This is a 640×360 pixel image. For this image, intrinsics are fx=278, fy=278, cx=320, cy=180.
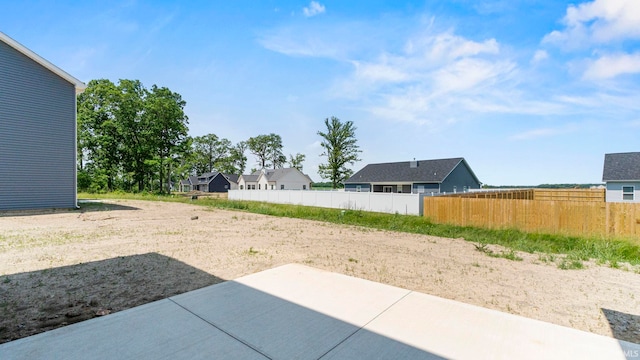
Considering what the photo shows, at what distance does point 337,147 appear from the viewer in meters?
36.3

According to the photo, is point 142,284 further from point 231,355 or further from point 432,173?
point 432,173

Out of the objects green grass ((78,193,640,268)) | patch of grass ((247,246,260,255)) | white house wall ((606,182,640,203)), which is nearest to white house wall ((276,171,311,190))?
green grass ((78,193,640,268))

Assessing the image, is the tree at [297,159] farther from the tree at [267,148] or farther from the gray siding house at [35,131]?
the gray siding house at [35,131]

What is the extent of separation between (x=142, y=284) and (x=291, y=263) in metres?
2.38

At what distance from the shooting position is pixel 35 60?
1292 centimetres

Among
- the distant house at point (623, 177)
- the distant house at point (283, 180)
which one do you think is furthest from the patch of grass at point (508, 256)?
the distant house at point (283, 180)

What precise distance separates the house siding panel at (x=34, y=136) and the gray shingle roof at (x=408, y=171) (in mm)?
23939

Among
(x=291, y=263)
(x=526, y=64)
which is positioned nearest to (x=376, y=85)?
(x=526, y=64)

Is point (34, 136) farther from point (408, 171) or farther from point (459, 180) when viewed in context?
point (459, 180)

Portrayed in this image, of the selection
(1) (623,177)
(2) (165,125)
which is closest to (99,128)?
(2) (165,125)

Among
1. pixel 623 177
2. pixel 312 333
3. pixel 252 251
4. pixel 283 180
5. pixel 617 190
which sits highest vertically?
pixel 283 180

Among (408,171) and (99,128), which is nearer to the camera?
(408,171)

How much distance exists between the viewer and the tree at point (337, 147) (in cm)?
3619

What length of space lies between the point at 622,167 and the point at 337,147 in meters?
25.5
